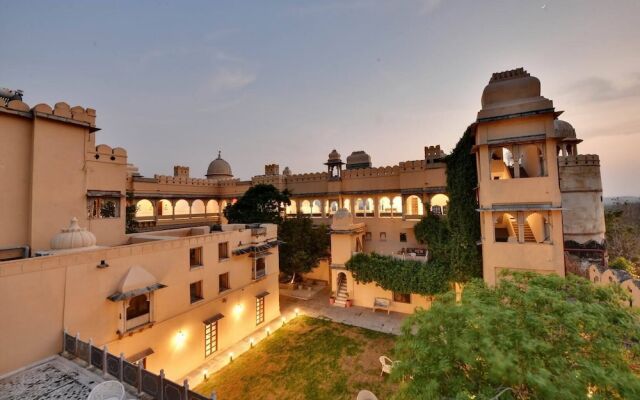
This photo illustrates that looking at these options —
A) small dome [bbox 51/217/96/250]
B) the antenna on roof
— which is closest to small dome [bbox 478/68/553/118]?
small dome [bbox 51/217/96/250]

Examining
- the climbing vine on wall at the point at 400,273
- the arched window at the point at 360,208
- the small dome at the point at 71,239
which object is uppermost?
the arched window at the point at 360,208

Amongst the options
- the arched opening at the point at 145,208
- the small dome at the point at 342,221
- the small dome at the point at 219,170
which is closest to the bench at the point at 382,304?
the small dome at the point at 342,221

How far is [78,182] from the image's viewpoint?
14.9m

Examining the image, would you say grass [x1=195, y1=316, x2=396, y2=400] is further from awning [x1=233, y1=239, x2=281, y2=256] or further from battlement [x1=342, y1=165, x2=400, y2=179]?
battlement [x1=342, y1=165, x2=400, y2=179]

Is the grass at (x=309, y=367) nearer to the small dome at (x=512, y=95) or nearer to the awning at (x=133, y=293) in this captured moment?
the awning at (x=133, y=293)

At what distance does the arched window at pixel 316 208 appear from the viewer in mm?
30484

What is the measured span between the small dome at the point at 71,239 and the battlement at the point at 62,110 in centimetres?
614

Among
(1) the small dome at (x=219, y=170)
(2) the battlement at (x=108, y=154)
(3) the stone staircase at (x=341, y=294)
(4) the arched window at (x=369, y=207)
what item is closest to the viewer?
(2) the battlement at (x=108, y=154)

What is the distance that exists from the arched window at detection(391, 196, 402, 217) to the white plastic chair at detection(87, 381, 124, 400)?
23.2m

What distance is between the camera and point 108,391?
6.68m

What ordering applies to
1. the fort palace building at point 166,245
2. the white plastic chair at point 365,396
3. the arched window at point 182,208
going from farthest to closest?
the arched window at point 182,208
the white plastic chair at point 365,396
the fort palace building at point 166,245

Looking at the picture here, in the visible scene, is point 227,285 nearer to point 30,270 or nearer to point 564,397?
point 30,270

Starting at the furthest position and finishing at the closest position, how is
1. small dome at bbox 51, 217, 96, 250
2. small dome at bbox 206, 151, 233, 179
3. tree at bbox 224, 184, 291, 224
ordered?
1. small dome at bbox 206, 151, 233, 179
2. tree at bbox 224, 184, 291, 224
3. small dome at bbox 51, 217, 96, 250

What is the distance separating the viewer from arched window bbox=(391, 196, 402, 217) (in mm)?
25922
